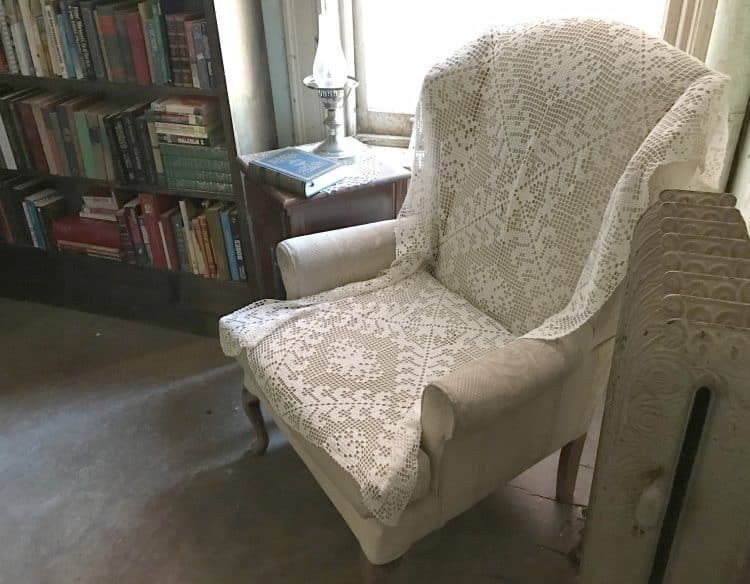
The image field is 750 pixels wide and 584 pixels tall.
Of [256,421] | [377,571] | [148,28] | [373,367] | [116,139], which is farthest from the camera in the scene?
[116,139]

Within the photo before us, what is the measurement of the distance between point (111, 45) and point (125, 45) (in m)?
0.04

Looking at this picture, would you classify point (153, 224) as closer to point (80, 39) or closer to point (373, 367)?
point (80, 39)

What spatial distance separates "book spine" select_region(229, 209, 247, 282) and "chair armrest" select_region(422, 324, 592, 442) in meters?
1.11

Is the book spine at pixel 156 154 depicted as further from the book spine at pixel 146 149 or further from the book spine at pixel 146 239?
the book spine at pixel 146 239

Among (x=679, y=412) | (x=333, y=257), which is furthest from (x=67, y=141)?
(x=679, y=412)

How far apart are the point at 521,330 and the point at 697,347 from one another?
27.4 inches

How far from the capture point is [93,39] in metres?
1.91

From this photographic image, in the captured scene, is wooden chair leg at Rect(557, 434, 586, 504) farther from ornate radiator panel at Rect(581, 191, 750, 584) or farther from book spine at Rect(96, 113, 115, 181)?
book spine at Rect(96, 113, 115, 181)

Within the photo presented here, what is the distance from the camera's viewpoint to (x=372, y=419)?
4.06 ft

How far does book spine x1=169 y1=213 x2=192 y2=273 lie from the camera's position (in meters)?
2.14

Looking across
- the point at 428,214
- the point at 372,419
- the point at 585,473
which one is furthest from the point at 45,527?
the point at 585,473

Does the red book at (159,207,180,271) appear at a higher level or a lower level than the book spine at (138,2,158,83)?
lower

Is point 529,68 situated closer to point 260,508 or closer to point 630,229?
point 630,229

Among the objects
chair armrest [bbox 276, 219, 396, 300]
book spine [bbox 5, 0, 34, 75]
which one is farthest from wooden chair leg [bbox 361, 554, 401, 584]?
book spine [bbox 5, 0, 34, 75]
